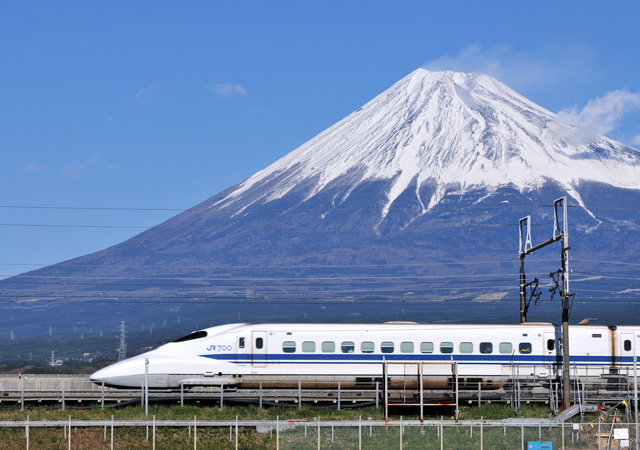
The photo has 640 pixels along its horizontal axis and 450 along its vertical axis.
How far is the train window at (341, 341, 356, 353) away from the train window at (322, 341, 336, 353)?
522 millimetres

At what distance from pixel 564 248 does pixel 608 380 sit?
30.0 ft

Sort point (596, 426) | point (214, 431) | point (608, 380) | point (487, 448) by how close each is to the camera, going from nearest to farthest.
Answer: point (487, 448), point (214, 431), point (596, 426), point (608, 380)

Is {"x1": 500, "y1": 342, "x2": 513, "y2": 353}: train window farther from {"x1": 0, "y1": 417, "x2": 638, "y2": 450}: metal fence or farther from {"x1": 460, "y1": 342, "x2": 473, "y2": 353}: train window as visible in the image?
{"x1": 0, "y1": 417, "x2": 638, "y2": 450}: metal fence

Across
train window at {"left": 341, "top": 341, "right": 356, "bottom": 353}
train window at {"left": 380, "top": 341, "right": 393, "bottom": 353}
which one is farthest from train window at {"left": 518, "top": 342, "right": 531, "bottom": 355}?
train window at {"left": 341, "top": 341, "right": 356, "bottom": 353}

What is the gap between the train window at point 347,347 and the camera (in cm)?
4844

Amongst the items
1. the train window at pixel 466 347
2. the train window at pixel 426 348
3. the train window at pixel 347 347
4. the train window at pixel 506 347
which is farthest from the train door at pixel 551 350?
the train window at pixel 347 347

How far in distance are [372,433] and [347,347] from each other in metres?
12.2

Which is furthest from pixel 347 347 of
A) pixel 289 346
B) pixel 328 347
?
pixel 289 346

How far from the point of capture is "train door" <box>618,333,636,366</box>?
160ft

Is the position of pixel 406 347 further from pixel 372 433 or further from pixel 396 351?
pixel 372 433

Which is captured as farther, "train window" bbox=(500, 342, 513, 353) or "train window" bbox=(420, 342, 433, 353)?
"train window" bbox=(500, 342, 513, 353)

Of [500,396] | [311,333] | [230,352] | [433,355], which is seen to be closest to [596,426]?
[500,396]

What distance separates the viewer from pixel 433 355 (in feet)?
158

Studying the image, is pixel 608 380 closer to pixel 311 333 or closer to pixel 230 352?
pixel 311 333
